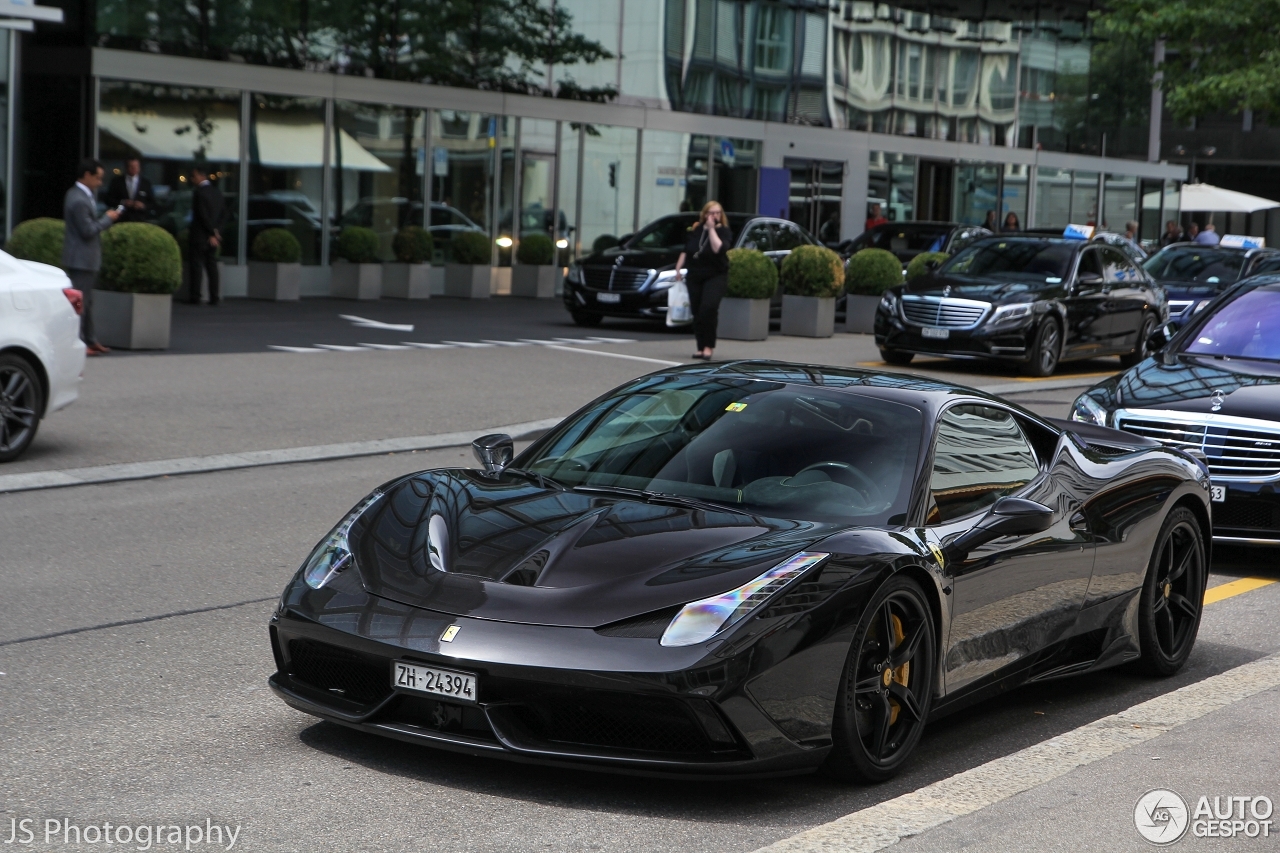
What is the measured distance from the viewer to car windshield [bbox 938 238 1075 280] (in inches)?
830

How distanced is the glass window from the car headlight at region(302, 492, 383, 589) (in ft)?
65.7

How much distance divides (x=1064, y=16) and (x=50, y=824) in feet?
167

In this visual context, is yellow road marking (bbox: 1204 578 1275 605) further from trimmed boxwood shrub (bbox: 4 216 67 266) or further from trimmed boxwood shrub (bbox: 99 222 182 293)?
trimmed boxwood shrub (bbox: 4 216 67 266)

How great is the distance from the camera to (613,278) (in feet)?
79.5

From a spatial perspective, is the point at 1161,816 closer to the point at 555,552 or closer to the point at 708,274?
the point at 555,552

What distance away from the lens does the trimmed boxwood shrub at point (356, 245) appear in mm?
27453

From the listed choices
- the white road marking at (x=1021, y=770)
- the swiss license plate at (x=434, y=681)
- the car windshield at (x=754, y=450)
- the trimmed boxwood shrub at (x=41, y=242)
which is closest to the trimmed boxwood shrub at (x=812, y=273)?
the trimmed boxwood shrub at (x=41, y=242)

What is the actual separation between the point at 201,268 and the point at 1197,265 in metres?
15.2

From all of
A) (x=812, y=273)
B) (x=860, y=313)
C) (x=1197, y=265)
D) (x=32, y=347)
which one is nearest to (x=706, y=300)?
(x=812, y=273)

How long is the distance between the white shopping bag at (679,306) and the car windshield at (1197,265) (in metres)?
→ 8.78

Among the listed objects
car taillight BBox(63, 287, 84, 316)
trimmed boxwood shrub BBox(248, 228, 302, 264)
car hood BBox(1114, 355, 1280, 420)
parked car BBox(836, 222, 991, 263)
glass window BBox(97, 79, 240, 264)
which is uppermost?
glass window BBox(97, 79, 240, 264)

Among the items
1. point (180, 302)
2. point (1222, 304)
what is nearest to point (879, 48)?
point (180, 302)

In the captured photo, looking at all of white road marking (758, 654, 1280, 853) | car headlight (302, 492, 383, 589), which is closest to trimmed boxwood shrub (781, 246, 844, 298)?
white road marking (758, 654, 1280, 853)

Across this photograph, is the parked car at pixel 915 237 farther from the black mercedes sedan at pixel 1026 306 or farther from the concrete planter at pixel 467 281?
the black mercedes sedan at pixel 1026 306
